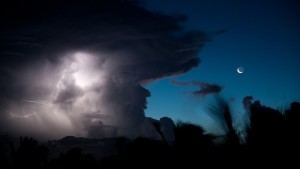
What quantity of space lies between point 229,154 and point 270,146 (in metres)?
1.44

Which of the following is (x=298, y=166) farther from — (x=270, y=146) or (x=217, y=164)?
(x=217, y=164)

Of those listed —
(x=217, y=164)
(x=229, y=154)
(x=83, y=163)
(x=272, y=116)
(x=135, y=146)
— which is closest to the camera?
(x=229, y=154)

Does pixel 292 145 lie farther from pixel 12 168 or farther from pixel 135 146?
pixel 12 168

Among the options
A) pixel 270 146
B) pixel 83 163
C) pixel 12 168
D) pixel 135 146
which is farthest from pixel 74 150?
pixel 270 146

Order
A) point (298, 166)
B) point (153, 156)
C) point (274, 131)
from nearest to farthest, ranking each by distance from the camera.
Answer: point (298, 166) < point (274, 131) < point (153, 156)

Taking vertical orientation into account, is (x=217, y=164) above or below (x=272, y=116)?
below

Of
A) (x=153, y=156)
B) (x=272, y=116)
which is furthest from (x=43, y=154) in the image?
(x=272, y=116)

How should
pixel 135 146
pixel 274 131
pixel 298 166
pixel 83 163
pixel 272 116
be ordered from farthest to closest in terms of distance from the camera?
pixel 83 163 → pixel 135 146 → pixel 272 116 → pixel 274 131 → pixel 298 166

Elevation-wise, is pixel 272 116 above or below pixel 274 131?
above

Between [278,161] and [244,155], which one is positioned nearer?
[278,161]

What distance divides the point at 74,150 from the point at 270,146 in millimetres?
41338

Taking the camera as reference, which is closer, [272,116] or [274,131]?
[274,131]

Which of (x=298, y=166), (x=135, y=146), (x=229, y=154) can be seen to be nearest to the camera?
(x=298, y=166)

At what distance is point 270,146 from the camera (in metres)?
8.18
